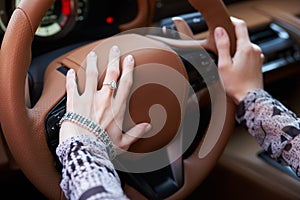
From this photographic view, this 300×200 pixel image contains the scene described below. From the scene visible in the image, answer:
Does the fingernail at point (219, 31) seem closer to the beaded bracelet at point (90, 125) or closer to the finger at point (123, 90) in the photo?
the finger at point (123, 90)

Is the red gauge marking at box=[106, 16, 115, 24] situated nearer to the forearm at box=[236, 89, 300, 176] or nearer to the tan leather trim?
the tan leather trim

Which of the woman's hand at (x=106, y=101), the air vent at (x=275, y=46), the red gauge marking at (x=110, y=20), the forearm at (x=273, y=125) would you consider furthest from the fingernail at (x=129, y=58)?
the air vent at (x=275, y=46)

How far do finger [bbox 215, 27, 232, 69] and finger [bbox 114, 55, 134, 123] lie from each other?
183mm

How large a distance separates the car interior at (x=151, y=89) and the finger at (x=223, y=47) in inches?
0.6

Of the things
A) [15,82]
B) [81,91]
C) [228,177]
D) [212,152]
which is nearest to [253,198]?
[228,177]

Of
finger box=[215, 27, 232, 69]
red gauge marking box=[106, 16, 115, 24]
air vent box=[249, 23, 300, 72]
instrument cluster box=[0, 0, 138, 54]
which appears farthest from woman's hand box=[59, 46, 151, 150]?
air vent box=[249, 23, 300, 72]

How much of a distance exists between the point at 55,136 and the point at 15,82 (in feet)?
0.38

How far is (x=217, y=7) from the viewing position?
0.93m

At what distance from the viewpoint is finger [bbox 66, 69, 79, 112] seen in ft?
2.68

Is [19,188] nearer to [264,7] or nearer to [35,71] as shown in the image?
[35,71]

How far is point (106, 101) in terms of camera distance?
82 cm

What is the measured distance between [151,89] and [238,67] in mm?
169

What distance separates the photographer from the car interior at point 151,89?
791mm

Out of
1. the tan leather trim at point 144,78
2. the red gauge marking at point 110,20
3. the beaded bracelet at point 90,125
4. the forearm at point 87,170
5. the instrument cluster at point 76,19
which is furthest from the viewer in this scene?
the red gauge marking at point 110,20
